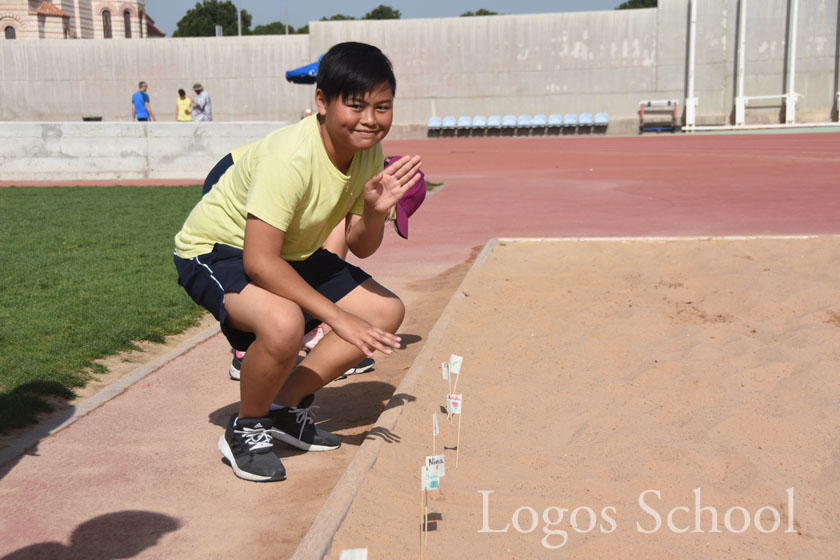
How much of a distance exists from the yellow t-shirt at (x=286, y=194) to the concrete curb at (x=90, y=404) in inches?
45.0

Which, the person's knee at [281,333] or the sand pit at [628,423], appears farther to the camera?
the person's knee at [281,333]

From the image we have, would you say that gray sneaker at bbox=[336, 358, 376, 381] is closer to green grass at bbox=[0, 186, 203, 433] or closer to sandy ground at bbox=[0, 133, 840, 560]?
sandy ground at bbox=[0, 133, 840, 560]

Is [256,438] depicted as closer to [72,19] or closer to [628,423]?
[628,423]

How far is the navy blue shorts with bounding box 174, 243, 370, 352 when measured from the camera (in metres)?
3.76

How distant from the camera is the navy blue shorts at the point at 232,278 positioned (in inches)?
148

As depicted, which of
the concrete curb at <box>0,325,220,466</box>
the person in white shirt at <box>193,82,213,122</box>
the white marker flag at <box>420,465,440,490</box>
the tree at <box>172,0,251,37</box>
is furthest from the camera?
the tree at <box>172,0,251,37</box>

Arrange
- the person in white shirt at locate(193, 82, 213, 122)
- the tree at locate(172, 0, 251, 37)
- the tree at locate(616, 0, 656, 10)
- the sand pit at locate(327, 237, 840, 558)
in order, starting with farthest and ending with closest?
1. the tree at locate(172, 0, 251, 37)
2. the tree at locate(616, 0, 656, 10)
3. the person in white shirt at locate(193, 82, 213, 122)
4. the sand pit at locate(327, 237, 840, 558)

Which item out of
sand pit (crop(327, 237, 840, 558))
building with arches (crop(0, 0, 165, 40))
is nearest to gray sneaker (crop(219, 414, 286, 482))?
sand pit (crop(327, 237, 840, 558))

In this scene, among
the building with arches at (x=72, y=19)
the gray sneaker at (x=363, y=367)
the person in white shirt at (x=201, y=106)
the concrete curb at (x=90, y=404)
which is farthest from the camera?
the building with arches at (x=72, y=19)

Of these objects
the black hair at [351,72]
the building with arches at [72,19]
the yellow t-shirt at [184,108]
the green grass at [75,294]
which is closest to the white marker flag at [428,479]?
the black hair at [351,72]

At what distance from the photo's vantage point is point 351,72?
346cm

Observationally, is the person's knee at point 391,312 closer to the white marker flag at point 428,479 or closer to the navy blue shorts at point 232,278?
the navy blue shorts at point 232,278

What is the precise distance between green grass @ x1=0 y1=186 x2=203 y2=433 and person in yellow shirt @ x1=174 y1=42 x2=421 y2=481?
1.38 metres

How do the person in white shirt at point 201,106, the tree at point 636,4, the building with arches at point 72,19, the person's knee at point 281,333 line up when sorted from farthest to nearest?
1. the tree at point 636,4
2. the building with arches at point 72,19
3. the person in white shirt at point 201,106
4. the person's knee at point 281,333
